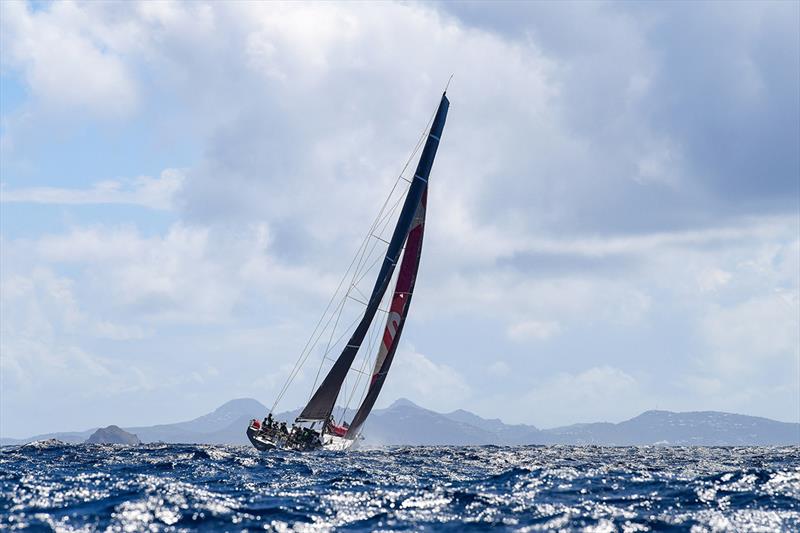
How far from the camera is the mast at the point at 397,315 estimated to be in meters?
55.6

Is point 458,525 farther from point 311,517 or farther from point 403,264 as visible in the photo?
point 403,264

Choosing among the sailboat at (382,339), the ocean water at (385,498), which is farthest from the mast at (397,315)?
the ocean water at (385,498)

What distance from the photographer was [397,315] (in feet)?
185

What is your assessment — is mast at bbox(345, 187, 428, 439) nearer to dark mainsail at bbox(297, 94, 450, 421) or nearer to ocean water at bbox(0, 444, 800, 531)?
dark mainsail at bbox(297, 94, 450, 421)

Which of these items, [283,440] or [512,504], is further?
[283,440]

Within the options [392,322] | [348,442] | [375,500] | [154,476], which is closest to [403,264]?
[392,322]

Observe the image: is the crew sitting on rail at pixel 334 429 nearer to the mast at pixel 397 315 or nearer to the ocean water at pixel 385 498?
the mast at pixel 397 315

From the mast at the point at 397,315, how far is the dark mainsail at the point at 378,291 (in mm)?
2147

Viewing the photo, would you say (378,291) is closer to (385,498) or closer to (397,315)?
(397,315)

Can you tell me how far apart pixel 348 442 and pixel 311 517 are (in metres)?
35.6

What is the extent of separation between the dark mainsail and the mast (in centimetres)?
215

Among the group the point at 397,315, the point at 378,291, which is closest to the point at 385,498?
the point at 378,291

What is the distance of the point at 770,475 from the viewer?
31719mm

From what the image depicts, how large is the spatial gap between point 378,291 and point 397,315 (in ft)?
11.5
